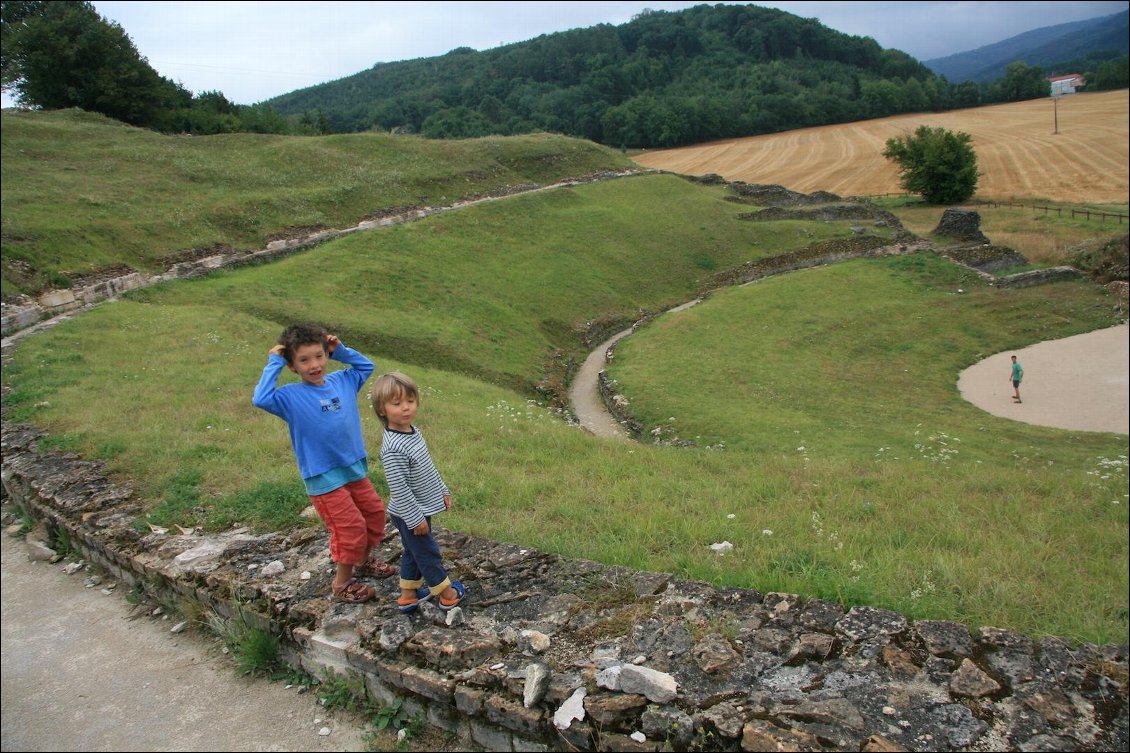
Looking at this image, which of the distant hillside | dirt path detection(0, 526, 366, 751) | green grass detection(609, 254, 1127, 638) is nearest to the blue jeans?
dirt path detection(0, 526, 366, 751)

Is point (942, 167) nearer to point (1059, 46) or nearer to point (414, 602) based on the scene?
point (1059, 46)

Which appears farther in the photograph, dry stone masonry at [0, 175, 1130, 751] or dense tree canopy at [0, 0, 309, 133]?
dense tree canopy at [0, 0, 309, 133]

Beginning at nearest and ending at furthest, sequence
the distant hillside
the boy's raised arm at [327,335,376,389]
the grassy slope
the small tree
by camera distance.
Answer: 1. the boy's raised arm at [327,335,376,389]
2. the grassy slope
3. the distant hillside
4. the small tree

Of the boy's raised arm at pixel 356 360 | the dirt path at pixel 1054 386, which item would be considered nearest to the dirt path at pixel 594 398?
the dirt path at pixel 1054 386

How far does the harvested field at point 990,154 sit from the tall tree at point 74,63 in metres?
49.2

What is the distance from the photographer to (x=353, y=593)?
498cm

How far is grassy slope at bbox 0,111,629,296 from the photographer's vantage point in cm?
2391

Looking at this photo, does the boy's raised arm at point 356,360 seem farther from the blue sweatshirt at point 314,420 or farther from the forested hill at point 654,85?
the forested hill at point 654,85

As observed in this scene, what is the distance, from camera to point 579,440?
11289mm

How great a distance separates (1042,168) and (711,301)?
1948 inches

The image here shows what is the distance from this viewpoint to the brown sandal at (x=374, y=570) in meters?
5.28

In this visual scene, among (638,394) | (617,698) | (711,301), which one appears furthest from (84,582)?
(711,301)

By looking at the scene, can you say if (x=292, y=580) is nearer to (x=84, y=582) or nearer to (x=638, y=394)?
(x=84, y=582)

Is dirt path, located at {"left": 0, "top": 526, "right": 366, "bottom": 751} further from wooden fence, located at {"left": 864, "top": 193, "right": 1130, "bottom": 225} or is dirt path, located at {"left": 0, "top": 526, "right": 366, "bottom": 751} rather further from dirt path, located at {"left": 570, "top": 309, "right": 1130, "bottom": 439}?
wooden fence, located at {"left": 864, "top": 193, "right": 1130, "bottom": 225}
